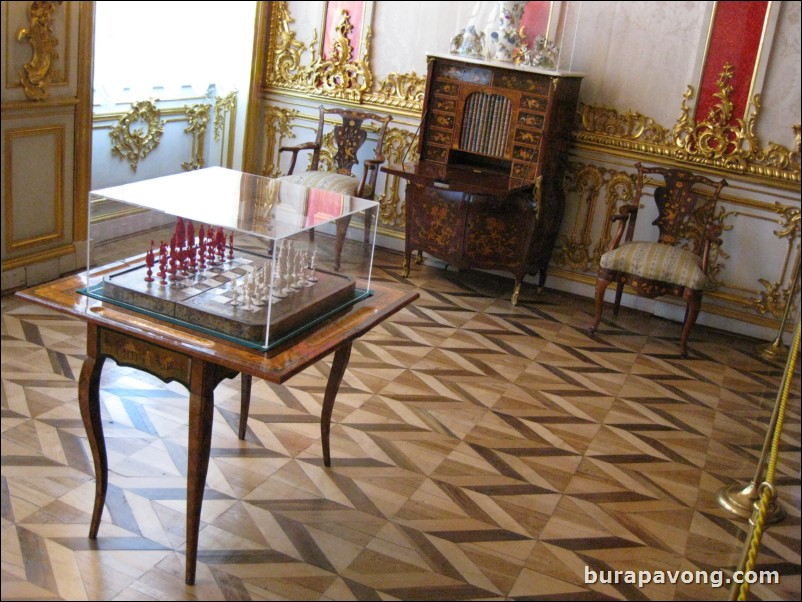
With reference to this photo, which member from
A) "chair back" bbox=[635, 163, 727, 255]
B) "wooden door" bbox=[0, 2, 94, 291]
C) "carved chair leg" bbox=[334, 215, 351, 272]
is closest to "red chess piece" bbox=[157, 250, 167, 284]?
"carved chair leg" bbox=[334, 215, 351, 272]

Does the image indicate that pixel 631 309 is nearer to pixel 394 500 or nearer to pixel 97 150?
pixel 394 500

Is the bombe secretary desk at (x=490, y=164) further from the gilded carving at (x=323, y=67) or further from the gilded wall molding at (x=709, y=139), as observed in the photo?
the gilded carving at (x=323, y=67)

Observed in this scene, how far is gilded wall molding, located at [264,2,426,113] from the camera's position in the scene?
12.0 ft

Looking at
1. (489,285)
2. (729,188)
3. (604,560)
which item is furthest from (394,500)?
(729,188)

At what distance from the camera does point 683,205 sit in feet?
10.4

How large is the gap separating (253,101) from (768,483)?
315 centimetres

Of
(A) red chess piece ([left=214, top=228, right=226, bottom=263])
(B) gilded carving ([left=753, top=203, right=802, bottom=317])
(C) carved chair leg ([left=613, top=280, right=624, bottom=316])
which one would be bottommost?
(C) carved chair leg ([left=613, top=280, right=624, bottom=316])

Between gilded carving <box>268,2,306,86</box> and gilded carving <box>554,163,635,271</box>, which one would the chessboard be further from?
gilded carving <box>268,2,306,86</box>

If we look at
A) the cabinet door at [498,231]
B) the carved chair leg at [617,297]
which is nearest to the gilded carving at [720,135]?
the carved chair leg at [617,297]

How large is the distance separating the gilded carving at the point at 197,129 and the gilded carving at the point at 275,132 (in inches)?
11.8

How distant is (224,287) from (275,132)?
2658 millimetres

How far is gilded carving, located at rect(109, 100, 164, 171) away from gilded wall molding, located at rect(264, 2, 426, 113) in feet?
Answer: 2.23

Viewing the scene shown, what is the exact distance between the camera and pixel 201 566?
156cm

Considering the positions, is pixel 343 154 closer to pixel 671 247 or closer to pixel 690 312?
pixel 671 247
